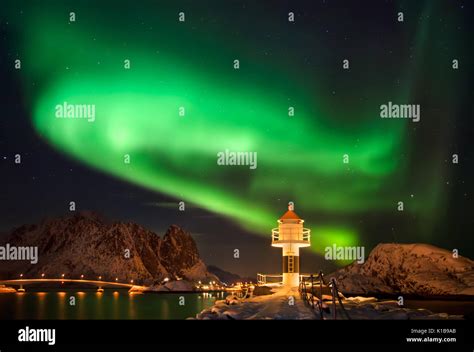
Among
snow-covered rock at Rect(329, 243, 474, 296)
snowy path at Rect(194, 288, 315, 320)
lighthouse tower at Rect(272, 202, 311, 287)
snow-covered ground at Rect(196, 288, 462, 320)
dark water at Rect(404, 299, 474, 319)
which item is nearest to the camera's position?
snowy path at Rect(194, 288, 315, 320)

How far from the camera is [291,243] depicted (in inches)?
2168

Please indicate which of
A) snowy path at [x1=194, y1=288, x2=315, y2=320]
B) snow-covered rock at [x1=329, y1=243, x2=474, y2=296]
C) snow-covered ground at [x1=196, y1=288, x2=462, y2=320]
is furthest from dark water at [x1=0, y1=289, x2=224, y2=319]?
snow-covered rock at [x1=329, y1=243, x2=474, y2=296]

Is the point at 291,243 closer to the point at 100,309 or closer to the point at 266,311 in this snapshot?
the point at 266,311

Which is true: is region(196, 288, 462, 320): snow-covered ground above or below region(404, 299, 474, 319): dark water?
above

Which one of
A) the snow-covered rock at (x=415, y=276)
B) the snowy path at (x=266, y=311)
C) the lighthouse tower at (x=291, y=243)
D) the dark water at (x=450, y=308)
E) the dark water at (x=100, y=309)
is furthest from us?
the snow-covered rock at (x=415, y=276)

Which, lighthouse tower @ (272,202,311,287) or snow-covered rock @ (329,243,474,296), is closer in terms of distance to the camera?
lighthouse tower @ (272,202,311,287)

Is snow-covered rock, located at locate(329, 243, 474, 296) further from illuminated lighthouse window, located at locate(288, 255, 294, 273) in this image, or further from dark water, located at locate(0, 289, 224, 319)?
illuminated lighthouse window, located at locate(288, 255, 294, 273)

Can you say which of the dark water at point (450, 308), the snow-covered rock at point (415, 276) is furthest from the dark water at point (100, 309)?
the snow-covered rock at point (415, 276)

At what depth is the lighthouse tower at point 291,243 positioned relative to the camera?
54531 mm

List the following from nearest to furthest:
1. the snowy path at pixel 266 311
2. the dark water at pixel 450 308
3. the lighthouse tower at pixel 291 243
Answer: the snowy path at pixel 266 311 → the lighthouse tower at pixel 291 243 → the dark water at pixel 450 308

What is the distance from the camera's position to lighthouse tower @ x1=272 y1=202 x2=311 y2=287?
54531 mm

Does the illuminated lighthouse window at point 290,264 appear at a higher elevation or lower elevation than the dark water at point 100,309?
higher

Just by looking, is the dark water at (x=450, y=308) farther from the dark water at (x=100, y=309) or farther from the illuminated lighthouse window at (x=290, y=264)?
the dark water at (x=100, y=309)
